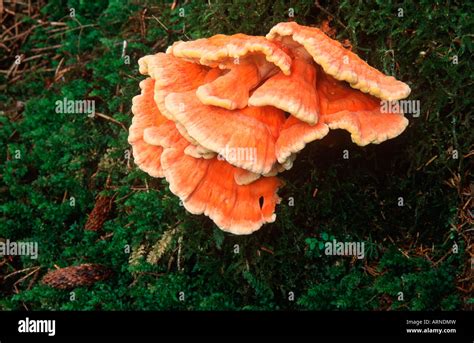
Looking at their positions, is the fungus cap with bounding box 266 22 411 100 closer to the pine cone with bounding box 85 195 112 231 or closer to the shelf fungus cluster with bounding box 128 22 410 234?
the shelf fungus cluster with bounding box 128 22 410 234

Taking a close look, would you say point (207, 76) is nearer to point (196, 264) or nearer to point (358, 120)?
point (358, 120)

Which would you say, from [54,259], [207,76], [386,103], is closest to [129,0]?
[207,76]

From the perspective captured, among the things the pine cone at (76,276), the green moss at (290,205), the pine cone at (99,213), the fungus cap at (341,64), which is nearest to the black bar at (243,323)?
the green moss at (290,205)

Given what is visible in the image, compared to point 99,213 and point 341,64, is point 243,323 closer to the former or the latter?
point 99,213

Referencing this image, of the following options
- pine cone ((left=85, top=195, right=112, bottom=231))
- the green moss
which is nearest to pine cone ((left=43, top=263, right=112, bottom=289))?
the green moss

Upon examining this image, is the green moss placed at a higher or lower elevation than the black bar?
higher
